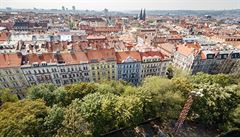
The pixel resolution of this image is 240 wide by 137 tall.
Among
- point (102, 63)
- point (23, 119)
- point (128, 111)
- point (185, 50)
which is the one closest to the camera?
point (23, 119)

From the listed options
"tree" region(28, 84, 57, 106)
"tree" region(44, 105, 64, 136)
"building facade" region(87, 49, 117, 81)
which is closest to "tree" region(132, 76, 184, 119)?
"tree" region(44, 105, 64, 136)

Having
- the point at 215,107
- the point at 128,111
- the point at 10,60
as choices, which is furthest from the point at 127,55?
the point at 10,60

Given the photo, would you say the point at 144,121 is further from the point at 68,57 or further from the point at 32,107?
the point at 68,57

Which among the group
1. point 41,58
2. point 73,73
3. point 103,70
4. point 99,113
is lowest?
point 73,73

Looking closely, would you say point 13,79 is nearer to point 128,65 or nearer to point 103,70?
point 103,70

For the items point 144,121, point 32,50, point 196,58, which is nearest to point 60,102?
point 144,121

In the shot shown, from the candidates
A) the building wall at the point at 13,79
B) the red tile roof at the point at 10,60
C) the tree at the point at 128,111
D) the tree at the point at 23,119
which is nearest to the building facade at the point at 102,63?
the red tile roof at the point at 10,60
